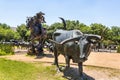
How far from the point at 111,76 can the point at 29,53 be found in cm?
903

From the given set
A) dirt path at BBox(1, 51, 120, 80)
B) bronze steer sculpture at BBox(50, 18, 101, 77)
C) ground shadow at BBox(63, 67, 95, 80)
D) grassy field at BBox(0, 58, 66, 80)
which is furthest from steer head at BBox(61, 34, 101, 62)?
dirt path at BBox(1, 51, 120, 80)

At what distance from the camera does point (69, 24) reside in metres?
82.1

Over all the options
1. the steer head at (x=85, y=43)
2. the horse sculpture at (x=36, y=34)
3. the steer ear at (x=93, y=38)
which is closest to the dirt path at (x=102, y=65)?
the steer head at (x=85, y=43)

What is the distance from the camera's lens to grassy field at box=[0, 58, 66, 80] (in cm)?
1457

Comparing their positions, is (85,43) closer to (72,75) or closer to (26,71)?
(72,75)

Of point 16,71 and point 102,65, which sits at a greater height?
point 102,65

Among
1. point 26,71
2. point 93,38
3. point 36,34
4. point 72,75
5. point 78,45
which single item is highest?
point 36,34

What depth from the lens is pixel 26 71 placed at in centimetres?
1589

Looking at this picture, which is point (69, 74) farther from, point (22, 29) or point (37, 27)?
point (22, 29)

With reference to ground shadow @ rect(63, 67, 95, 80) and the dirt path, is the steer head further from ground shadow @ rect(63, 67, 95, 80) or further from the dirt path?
the dirt path

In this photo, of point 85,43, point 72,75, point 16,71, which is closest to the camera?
point 85,43

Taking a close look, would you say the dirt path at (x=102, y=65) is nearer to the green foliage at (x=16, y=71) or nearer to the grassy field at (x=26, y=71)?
the grassy field at (x=26, y=71)

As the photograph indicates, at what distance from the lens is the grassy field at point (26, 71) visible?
1457 centimetres

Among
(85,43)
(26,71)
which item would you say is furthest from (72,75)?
(85,43)
